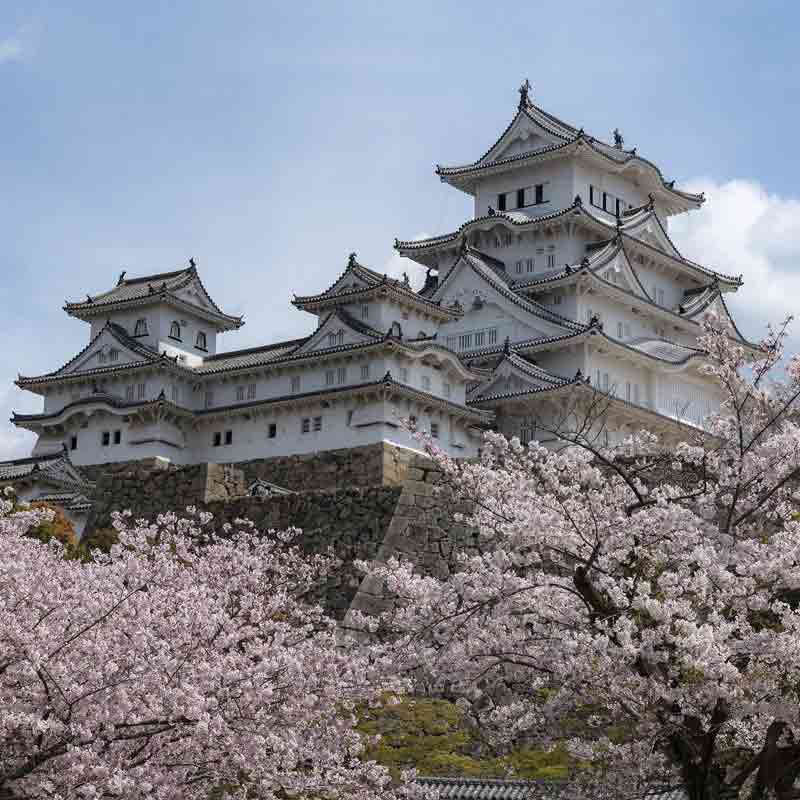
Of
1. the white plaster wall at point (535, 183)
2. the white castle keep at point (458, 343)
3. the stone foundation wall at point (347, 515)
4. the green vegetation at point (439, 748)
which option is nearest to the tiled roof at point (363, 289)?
the white castle keep at point (458, 343)

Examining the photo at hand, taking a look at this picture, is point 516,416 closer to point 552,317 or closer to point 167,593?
point 552,317

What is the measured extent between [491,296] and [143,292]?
12075 mm

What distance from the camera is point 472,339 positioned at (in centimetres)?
5103

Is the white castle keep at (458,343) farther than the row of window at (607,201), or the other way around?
the row of window at (607,201)

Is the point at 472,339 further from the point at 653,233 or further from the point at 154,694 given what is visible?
the point at 154,694

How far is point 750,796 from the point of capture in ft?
38.5

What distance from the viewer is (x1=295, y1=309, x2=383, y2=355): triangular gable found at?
45219 mm

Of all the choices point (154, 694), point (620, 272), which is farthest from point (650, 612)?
point (620, 272)

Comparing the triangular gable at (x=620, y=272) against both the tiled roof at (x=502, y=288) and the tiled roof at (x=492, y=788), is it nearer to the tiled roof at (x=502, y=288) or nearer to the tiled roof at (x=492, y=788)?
the tiled roof at (x=502, y=288)

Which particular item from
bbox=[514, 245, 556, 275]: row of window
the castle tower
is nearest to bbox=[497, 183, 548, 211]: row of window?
the castle tower

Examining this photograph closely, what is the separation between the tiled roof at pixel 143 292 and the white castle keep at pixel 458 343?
0.08 metres

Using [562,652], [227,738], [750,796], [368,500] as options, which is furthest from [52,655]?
[368,500]

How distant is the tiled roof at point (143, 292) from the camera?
50.1 meters

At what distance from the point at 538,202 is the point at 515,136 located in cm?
291
